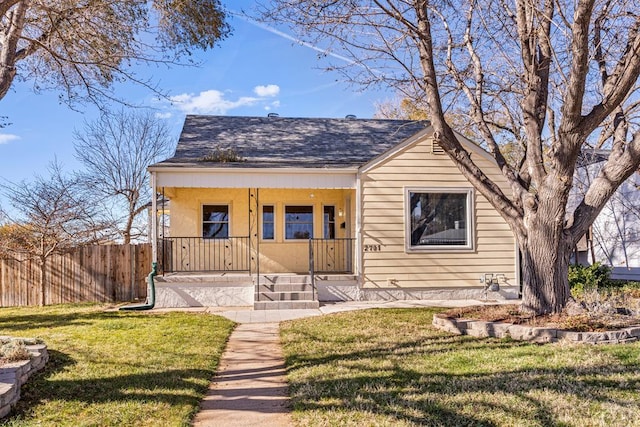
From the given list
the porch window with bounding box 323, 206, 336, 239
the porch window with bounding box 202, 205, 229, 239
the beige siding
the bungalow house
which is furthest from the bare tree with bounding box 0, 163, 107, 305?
the beige siding

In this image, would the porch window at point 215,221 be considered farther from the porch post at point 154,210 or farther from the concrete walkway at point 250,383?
the concrete walkway at point 250,383

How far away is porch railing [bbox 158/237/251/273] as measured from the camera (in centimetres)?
1163

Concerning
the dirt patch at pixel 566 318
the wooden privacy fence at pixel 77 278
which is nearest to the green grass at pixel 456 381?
the dirt patch at pixel 566 318

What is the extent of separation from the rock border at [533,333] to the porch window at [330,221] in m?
5.93

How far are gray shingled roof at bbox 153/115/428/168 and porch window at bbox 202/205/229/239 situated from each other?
61.7 inches

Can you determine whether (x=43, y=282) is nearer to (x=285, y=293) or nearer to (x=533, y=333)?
(x=285, y=293)

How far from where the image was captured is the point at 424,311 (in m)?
8.42

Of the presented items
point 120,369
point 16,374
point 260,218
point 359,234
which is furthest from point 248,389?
point 260,218

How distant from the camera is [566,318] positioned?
598cm

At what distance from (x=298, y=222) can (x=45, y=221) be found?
6.82 metres

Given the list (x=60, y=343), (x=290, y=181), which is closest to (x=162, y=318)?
(x=60, y=343)

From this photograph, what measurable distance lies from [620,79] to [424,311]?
488 cm

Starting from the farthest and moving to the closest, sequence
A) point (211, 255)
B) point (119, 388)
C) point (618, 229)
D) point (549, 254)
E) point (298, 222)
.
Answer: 1. point (618, 229)
2. point (298, 222)
3. point (211, 255)
4. point (549, 254)
5. point (119, 388)

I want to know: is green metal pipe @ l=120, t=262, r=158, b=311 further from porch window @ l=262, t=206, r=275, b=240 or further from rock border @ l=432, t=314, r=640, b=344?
rock border @ l=432, t=314, r=640, b=344
